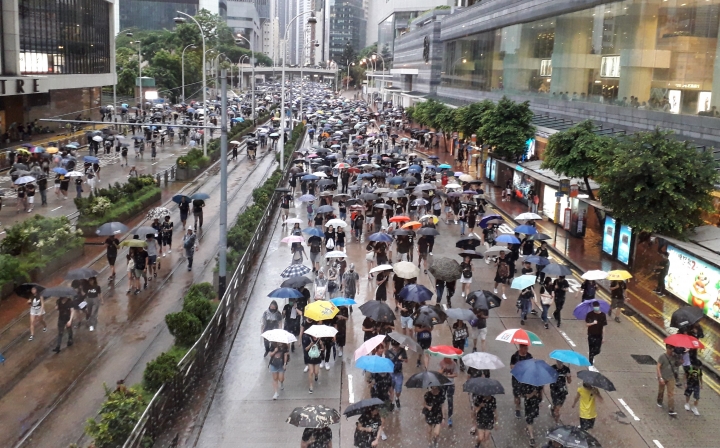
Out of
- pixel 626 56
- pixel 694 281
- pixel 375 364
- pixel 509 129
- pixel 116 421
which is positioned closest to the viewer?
pixel 116 421

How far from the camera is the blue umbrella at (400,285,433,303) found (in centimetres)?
1503

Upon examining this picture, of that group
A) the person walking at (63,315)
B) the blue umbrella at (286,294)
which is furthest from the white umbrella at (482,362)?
the person walking at (63,315)

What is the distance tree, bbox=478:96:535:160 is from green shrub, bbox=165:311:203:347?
89.2 feet

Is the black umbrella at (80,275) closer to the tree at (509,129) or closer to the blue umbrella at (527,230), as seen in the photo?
the blue umbrella at (527,230)

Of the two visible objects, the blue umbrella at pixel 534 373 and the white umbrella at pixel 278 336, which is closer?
the blue umbrella at pixel 534 373

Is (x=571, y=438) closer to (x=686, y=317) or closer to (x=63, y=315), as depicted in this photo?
(x=686, y=317)

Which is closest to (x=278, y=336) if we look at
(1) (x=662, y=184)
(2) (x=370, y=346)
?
(2) (x=370, y=346)

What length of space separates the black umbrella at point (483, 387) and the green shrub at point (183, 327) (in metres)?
6.12

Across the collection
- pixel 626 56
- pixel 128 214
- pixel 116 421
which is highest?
pixel 626 56

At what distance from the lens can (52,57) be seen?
5859 centimetres

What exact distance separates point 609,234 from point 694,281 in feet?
18.9

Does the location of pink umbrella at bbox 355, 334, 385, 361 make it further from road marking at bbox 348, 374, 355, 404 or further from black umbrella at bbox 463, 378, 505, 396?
black umbrella at bbox 463, 378, 505, 396

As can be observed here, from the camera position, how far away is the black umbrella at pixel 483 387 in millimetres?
10758

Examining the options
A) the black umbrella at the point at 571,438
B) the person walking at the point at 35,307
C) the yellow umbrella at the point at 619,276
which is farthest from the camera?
the yellow umbrella at the point at 619,276
